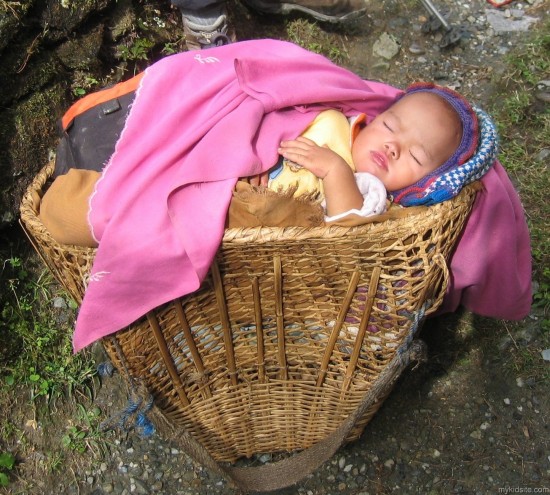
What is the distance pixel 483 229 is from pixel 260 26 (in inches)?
89.6

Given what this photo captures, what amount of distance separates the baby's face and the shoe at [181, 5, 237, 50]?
1.41 metres

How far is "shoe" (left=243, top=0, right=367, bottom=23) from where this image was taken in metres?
3.75

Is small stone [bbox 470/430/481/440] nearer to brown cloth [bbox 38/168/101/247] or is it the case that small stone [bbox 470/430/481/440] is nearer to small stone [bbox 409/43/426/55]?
brown cloth [bbox 38/168/101/247]

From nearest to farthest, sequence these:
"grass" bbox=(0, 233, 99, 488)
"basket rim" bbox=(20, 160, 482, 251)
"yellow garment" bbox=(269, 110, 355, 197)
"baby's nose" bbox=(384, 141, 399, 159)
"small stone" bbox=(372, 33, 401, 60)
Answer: "basket rim" bbox=(20, 160, 482, 251), "yellow garment" bbox=(269, 110, 355, 197), "baby's nose" bbox=(384, 141, 399, 159), "grass" bbox=(0, 233, 99, 488), "small stone" bbox=(372, 33, 401, 60)

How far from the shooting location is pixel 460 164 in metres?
1.99

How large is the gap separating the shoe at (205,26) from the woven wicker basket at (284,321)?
1.44 meters

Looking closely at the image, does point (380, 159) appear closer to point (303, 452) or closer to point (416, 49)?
point (303, 452)

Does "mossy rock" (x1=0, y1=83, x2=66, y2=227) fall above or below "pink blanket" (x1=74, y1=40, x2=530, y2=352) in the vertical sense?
below

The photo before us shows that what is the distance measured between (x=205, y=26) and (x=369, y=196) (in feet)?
5.62

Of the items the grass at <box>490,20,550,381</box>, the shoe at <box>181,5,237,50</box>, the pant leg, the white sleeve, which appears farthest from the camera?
the shoe at <box>181,5,237,50</box>

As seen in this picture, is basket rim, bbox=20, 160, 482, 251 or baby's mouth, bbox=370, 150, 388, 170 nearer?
basket rim, bbox=20, 160, 482, 251

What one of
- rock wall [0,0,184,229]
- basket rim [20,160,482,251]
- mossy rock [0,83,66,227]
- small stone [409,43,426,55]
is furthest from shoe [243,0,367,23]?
basket rim [20,160,482,251]

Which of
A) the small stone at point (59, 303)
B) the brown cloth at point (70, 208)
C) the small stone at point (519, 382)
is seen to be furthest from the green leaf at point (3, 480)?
the small stone at point (519, 382)

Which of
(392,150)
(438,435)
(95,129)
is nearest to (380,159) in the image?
(392,150)
